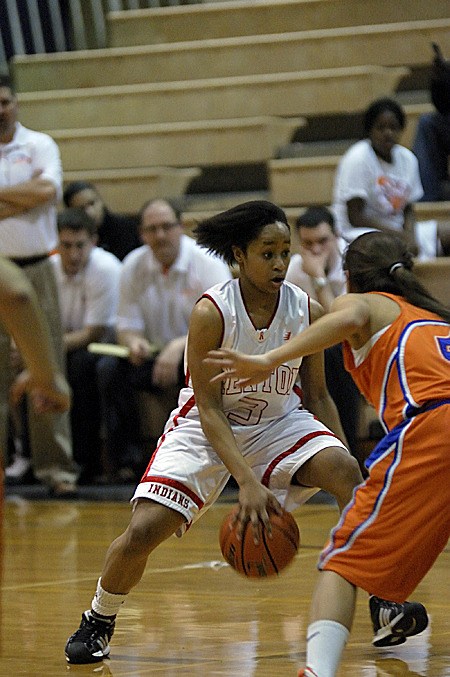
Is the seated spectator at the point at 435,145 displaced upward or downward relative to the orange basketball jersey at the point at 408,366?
downward

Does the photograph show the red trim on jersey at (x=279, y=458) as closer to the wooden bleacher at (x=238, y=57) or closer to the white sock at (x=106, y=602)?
the white sock at (x=106, y=602)

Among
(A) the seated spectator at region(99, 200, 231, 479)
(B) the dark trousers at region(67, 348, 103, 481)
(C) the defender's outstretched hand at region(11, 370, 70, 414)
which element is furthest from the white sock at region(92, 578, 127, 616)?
(B) the dark trousers at region(67, 348, 103, 481)

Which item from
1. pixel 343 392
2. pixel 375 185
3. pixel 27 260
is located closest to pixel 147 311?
pixel 27 260

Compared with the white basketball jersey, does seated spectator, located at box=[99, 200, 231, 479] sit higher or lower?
lower

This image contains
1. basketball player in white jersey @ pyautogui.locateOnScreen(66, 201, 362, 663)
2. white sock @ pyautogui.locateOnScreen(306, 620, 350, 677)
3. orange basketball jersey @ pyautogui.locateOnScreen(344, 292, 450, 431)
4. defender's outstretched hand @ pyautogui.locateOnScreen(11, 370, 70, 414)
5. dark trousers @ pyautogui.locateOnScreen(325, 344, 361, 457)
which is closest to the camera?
defender's outstretched hand @ pyautogui.locateOnScreen(11, 370, 70, 414)

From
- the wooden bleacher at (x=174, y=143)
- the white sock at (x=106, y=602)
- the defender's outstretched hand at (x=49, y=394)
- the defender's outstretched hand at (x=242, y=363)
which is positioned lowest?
the wooden bleacher at (x=174, y=143)

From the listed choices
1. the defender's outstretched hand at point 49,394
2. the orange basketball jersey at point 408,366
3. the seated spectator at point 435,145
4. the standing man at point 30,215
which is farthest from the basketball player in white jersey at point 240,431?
the seated spectator at point 435,145

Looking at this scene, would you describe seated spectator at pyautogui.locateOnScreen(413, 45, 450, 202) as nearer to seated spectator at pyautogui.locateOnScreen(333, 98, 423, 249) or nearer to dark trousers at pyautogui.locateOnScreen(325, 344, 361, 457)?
seated spectator at pyautogui.locateOnScreen(333, 98, 423, 249)

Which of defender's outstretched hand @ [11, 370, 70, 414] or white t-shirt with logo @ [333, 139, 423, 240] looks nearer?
defender's outstretched hand @ [11, 370, 70, 414]

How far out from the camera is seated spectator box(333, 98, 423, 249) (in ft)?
26.3

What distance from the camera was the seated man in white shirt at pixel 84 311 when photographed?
8047 millimetres

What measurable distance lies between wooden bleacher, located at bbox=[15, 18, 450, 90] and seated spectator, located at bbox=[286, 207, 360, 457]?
9.36 ft

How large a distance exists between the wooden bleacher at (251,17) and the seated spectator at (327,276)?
11.4 feet

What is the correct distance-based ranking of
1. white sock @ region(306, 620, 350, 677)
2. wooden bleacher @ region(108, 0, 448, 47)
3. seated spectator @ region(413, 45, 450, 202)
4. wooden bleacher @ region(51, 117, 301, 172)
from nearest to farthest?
white sock @ region(306, 620, 350, 677) < seated spectator @ region(413, 45, 450, 202) < wooden bleacher @ region(51, 117, 301, 172) < wooden bleacher @ region(108, 0, 448, 47)
